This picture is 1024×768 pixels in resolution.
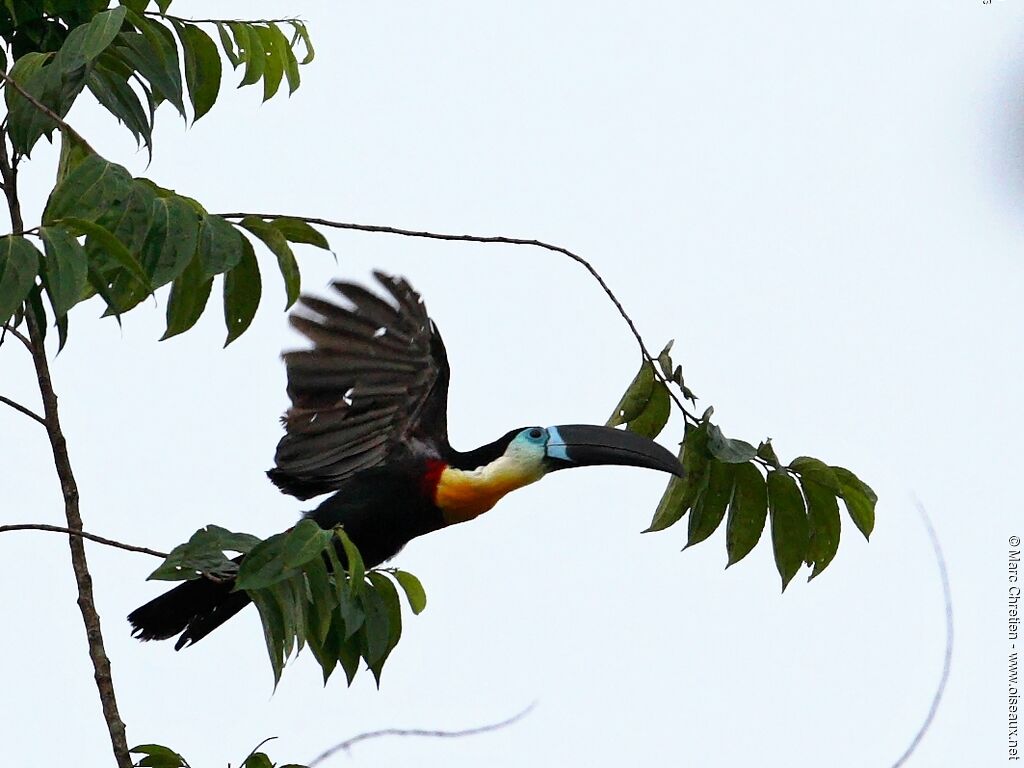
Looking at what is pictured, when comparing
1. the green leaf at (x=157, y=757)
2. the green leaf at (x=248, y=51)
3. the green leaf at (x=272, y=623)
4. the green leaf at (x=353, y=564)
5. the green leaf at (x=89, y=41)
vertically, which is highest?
the green leaf at (x=248, y=51)

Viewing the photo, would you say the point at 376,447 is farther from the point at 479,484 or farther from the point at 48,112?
the point at 48,112

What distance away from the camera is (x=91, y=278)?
3.50 feet

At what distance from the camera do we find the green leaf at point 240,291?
48.3 inches

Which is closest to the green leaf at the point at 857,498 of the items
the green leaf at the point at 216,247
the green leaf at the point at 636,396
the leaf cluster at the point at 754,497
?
the leaf cluster at the point at 754,497

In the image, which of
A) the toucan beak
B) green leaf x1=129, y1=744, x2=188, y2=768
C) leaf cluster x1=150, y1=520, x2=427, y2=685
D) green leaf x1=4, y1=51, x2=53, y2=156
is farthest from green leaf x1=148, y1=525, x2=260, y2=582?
the toucan beak

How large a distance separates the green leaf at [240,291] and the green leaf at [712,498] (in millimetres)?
573

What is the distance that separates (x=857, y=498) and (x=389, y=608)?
0.52 meters

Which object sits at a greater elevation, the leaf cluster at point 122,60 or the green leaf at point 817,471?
the leaf cluster at point 122,60

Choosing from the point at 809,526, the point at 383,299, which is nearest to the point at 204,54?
the point at 383,299

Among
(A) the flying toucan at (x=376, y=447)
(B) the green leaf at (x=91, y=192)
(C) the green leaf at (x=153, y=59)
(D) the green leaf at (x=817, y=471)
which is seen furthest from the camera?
(A) the flying toucan at (x=376, y=447)

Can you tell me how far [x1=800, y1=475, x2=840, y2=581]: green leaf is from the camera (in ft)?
5.01

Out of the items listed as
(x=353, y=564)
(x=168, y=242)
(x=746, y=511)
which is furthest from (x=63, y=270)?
(x=746, y=511)

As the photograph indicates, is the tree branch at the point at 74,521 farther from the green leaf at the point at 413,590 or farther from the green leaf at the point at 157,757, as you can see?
the green leaf at the point at 413,590

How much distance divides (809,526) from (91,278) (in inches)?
32.2
